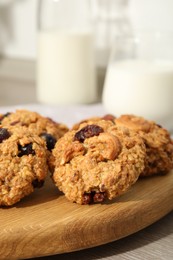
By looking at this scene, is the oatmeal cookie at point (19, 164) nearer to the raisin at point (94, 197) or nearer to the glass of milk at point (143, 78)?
the raisin at point (94, 197)

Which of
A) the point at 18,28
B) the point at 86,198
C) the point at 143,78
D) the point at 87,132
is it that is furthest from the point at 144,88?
the point at 18,28

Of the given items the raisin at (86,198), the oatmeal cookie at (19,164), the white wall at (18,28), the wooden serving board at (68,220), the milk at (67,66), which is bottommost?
the wooden serving board at (68,220)

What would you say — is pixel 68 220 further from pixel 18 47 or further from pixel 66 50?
pixel 18 47

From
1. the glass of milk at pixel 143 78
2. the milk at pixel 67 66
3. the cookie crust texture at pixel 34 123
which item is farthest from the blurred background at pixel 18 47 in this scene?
the cookie crust texture at pixel 34 123

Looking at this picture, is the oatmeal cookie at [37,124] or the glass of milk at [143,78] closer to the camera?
the oatmeal cookie at [37,124]

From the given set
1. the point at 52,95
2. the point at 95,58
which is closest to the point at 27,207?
the point at 52,95

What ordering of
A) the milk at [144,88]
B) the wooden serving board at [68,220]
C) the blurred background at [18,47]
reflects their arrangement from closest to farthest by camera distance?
the wooden serving board at [68,220] < the milk at [144,88] < the blurred background at [18,47]

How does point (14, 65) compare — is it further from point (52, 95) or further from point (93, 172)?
point (93, 172)

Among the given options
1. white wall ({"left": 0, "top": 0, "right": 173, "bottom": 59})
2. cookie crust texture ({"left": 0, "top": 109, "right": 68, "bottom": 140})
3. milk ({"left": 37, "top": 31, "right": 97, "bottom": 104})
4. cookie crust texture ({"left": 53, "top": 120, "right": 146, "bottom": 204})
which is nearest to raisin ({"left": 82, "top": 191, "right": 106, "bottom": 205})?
cookie crust texture ({"left": 53, "top": 120, "right": 146, "bottom": 204})

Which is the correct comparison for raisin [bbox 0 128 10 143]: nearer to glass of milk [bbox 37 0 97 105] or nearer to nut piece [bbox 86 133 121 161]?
nut piece [bbox 86 133 121 161]
